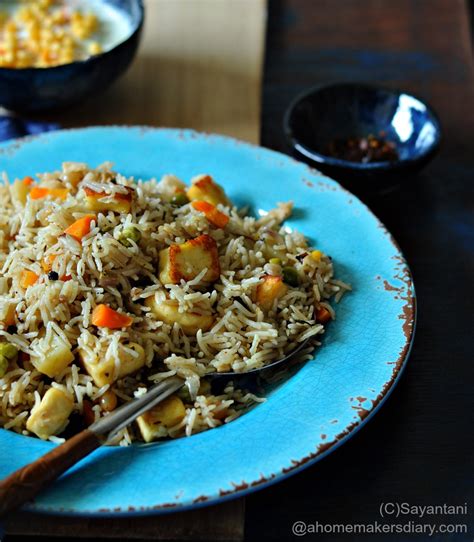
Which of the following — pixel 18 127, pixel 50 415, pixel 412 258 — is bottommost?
pixel 412 258

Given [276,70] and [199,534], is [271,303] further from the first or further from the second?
[276,70]

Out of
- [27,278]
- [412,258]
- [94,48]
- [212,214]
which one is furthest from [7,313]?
[94,48]

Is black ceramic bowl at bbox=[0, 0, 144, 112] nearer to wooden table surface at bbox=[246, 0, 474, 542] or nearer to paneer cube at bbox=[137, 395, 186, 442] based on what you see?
wooden table surface at bbox=[246, 0, 474, 542]

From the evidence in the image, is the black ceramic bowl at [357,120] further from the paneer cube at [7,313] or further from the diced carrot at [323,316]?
the paneer cube at [7,313]

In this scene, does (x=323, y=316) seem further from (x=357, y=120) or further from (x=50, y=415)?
(x=357, y=120)

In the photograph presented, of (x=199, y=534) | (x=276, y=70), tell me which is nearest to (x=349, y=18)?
(x=276, y=70)

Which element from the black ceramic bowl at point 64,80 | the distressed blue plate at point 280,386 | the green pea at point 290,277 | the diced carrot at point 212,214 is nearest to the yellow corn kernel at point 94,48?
the black ceramic bowl at point 64,80
